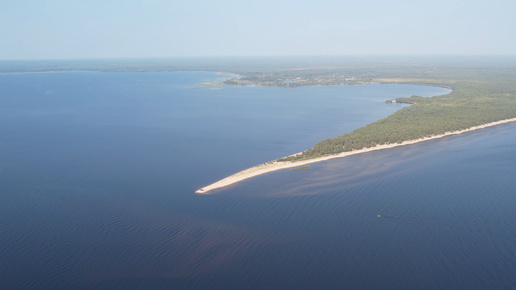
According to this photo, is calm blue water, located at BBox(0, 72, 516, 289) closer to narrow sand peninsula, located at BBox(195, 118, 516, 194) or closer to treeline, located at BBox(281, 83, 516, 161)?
narrow sand peninsula, located at BBox(195, 118, 516, 194)

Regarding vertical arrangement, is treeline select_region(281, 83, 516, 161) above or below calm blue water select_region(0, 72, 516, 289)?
above

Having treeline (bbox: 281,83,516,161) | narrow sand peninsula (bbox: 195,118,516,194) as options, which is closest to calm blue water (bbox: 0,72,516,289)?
narrow sand peninsula (bbox: 195,118,516,194)

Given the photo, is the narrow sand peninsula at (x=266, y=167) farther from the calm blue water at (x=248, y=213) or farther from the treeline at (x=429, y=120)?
the calm blue water at (x=248, y=213)

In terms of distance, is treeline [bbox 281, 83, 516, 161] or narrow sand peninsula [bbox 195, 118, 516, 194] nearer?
narrow sand peninsula [bbox 195, 118, 516, 194]

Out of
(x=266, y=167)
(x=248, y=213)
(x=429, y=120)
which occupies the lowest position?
(x=248, y=213)

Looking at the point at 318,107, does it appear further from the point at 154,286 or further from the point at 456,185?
the point at 154,286

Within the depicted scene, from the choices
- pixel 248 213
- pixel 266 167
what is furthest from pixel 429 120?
pixel 248 213

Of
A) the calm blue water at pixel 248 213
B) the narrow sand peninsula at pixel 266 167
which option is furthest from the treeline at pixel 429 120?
the calm blue water at pixel 248 213

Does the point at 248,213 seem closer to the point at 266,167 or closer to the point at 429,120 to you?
the point at 266,167

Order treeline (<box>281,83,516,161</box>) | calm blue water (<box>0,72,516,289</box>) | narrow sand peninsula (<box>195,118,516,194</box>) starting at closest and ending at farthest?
calm blue water (<box>0,72,516,289</box>), narrow sand peninsula (<box>195,118,516,194</box>), treeline (<box>281,83,516,161</box>)
